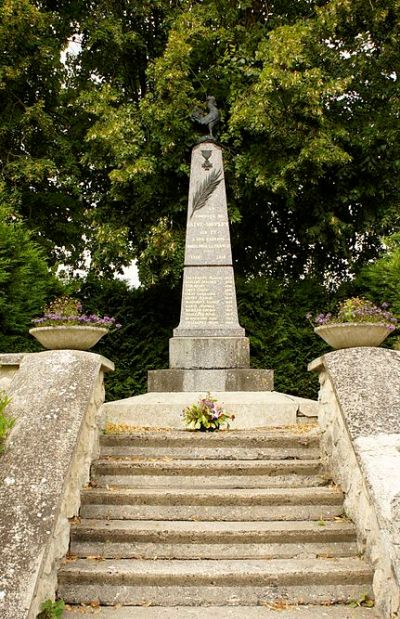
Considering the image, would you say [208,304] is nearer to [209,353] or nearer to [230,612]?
[209,353]

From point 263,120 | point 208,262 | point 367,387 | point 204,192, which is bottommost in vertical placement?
point 367,387

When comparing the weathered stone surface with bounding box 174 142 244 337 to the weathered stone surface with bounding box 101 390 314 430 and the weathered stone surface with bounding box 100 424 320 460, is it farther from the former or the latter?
the weathered stone surface with bounding box 100 424 320 460

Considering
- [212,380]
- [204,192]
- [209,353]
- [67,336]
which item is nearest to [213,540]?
[67,336]

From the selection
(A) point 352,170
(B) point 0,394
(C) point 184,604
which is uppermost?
(A) point 352,170

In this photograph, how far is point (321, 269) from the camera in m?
14.0

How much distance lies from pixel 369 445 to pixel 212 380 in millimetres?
4989

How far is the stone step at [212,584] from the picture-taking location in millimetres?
3658

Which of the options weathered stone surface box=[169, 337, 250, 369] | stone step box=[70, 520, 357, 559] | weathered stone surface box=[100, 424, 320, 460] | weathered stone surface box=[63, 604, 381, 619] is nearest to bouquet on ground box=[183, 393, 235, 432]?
weathered stone surface box=[100, 424, 320, 460]

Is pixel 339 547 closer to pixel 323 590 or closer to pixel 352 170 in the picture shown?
pixel 323 590

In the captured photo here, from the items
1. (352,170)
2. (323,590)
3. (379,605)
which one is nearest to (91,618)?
(323,590)

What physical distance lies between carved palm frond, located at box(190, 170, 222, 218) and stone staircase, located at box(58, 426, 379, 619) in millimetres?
5495

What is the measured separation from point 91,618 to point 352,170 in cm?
1085

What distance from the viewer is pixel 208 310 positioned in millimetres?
9547

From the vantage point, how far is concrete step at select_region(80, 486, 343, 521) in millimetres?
4438
